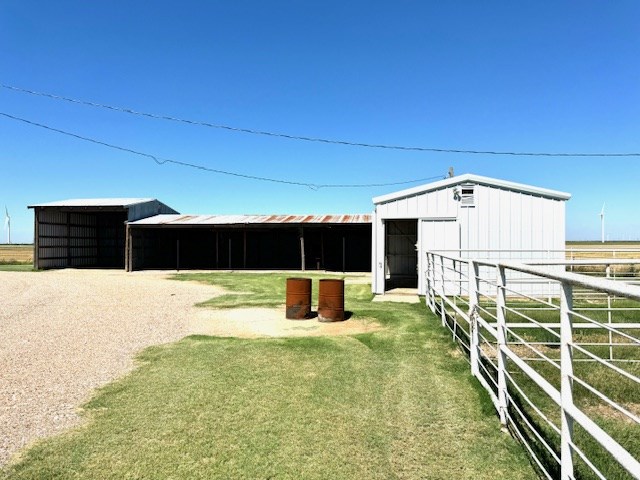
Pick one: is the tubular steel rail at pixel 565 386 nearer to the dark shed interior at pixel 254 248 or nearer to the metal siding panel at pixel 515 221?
the metal siding panel at pixel 515 221

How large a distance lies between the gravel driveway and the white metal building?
653cm

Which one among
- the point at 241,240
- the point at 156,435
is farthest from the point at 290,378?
the point at 241,240

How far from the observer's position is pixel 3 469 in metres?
3.29

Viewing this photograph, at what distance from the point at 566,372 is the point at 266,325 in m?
6.73

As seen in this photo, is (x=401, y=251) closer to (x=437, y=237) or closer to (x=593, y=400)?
(x=437, y=237)

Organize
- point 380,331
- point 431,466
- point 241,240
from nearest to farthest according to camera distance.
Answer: point 431,466
point 380,331
point 241,240

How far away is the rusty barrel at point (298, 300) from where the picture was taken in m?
9.37

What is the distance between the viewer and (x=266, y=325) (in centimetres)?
875

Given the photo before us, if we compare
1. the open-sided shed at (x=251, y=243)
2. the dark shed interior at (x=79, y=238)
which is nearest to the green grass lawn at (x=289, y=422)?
the open-sided shed at (x=251, y=243)

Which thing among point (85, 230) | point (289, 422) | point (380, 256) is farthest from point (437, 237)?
point (85, 230)

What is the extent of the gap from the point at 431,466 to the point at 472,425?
0.85 metres

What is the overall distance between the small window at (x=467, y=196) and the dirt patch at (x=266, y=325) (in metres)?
6.32

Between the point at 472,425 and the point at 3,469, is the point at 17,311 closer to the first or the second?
the point at 3,469

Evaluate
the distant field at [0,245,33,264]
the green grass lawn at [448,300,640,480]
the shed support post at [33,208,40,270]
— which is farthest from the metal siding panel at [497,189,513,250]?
the distant field at [0,245,33,264]
